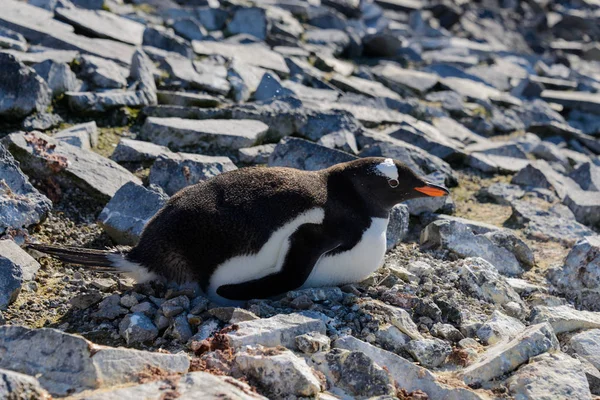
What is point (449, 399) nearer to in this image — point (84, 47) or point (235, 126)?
point (235, 126)

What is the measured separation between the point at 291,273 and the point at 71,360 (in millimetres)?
1367

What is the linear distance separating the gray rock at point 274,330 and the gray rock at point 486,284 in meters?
1.24

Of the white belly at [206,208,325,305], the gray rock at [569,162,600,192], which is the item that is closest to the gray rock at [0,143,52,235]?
the white belly at [206,208,325,305]

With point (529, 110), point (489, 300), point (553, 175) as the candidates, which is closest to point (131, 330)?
point (489, 300)

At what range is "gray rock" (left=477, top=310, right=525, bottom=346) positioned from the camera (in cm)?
407

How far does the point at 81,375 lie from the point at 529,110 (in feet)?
27.7

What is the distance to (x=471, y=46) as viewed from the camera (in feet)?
46.6

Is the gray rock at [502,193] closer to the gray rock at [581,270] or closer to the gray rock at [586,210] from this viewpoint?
the gray rock at [586,210]

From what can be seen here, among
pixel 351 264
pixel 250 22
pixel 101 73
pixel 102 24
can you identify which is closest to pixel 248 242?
pixel 351 264

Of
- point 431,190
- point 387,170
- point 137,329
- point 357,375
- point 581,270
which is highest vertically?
point 387,170

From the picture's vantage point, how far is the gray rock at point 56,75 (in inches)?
262

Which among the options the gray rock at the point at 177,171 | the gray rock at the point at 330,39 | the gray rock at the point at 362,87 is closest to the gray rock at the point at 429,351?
the gray rock at the point at 177,171

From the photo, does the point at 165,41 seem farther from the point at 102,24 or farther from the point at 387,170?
the point at 387,170

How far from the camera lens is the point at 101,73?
7082 millimetres
